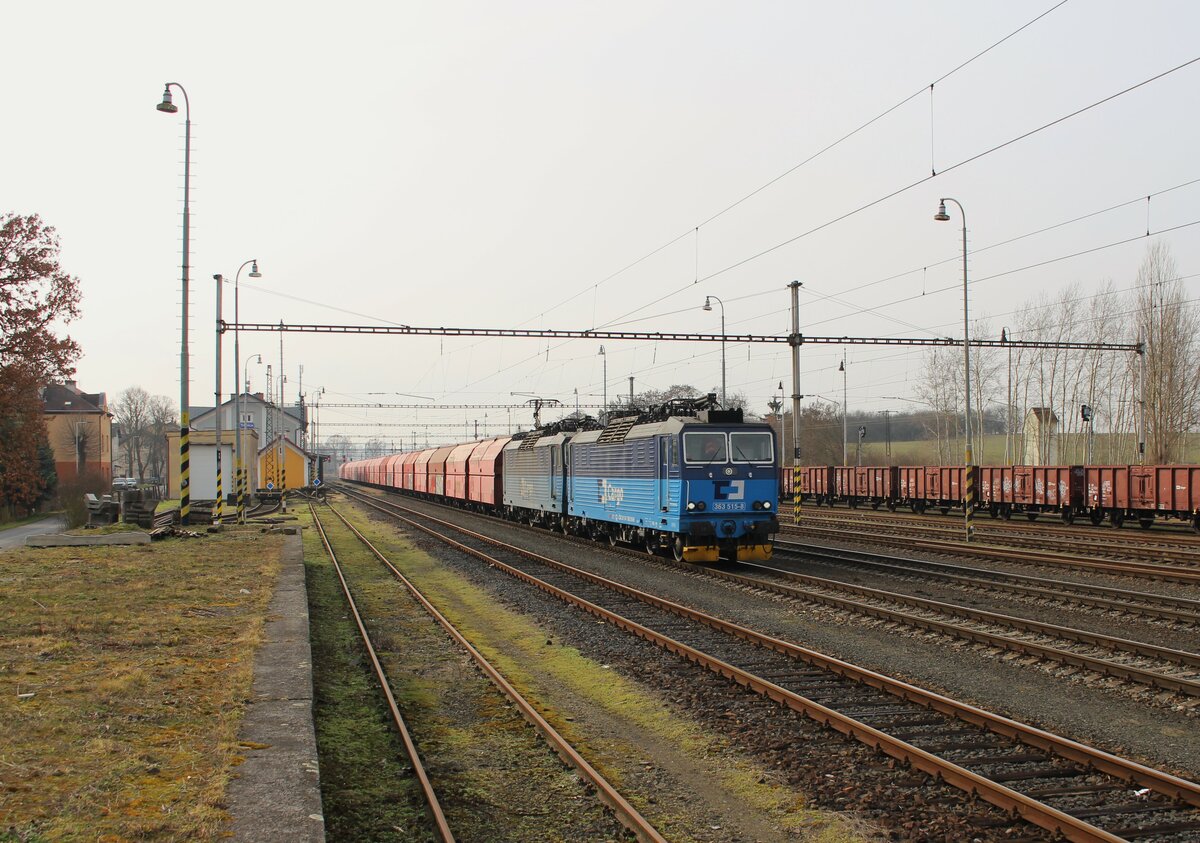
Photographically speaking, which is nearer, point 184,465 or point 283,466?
point 184,465

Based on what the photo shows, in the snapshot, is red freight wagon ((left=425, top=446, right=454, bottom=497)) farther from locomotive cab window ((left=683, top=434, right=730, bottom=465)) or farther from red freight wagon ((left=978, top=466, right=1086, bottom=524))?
locomotive cab window ((left=683, top=434, right=730, bottom=465))

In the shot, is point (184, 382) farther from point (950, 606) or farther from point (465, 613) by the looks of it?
point (950, 606)

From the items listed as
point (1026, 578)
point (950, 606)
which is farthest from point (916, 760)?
point (1026, 578)

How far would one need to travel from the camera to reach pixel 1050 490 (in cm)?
3300

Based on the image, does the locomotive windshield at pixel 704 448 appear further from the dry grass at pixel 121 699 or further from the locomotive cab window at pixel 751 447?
the dry grass at pixel 121 699

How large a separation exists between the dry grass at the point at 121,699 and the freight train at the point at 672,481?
8404mm

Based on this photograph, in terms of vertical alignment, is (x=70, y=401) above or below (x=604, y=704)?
above

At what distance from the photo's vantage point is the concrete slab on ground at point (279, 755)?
575 centimetres

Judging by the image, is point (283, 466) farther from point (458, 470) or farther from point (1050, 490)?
point (1050, 490)

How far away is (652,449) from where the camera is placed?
21422 mm

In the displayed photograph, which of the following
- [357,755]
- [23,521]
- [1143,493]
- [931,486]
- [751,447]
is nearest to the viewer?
[357,755]

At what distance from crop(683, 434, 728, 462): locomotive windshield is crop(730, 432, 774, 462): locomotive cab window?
0.30 m

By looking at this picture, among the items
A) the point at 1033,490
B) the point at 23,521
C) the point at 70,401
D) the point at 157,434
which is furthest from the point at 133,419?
the point at 1033,490

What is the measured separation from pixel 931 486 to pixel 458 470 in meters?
23.9
